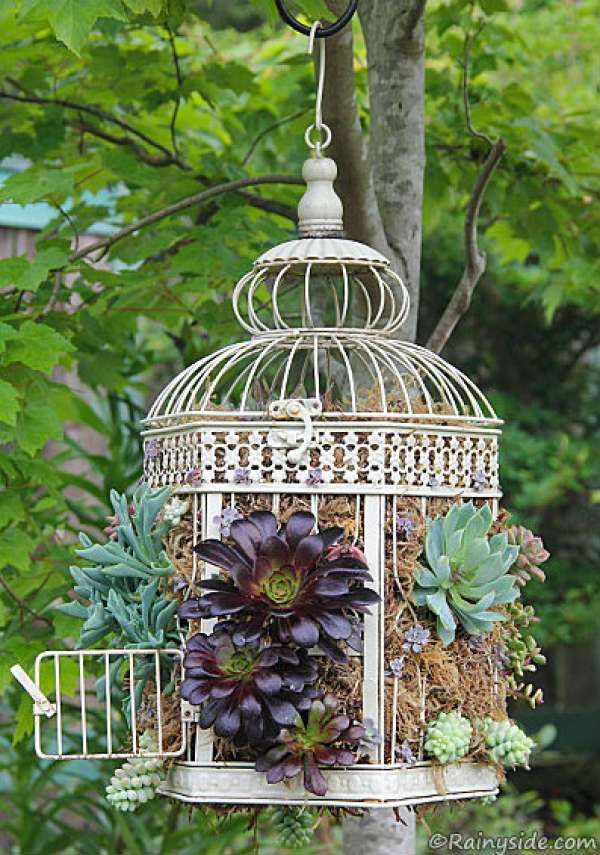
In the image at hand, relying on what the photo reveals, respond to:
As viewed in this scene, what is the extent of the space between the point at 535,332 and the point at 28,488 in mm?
3547

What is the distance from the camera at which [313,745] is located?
4.81 feet

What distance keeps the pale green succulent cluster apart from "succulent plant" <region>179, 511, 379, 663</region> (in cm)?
25

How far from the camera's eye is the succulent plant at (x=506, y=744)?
1.59 m

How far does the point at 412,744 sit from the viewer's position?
61.6 inches

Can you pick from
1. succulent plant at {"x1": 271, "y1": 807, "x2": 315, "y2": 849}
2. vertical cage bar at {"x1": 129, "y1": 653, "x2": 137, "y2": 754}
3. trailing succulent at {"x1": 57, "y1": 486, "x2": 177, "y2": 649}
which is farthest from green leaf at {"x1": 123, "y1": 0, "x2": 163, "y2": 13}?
succulent plant at {"x1": 271, "y1": 807, "x2": 315, "y2": 849}

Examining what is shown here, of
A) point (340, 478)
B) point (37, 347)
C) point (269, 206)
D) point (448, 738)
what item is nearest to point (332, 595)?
point (340, 478)

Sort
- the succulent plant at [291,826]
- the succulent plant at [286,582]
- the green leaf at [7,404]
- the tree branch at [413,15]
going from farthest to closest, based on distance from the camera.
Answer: the tree branch at [413,15] → the green leaf at [7,404] → the succulent plant at [291,826] → the succulent plant at [286,582]

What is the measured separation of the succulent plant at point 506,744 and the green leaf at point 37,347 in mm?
923

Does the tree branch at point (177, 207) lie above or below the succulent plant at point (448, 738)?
above

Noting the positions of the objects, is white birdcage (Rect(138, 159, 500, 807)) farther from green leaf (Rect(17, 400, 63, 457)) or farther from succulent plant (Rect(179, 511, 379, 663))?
green leaf (Rect(17, 400, 63, 457))

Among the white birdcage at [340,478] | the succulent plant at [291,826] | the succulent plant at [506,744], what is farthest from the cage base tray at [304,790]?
the succulent plant at [291,826]

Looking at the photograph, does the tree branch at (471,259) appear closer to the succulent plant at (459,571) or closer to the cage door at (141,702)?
the succulent plant at (459,571)

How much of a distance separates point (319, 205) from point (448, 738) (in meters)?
0.73

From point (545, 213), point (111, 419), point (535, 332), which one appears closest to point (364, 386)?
point (545, 213)
